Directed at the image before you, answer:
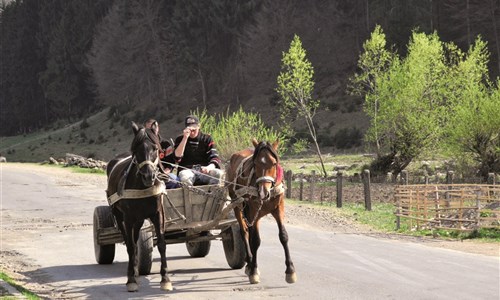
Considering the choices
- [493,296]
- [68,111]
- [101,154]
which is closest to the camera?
[493,296]

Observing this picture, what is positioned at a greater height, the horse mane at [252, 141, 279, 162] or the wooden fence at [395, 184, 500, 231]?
the horse mane at [252, 141, 279, 162]

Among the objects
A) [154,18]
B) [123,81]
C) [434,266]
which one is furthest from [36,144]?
[434,266]

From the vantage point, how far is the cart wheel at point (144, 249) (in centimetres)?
1283

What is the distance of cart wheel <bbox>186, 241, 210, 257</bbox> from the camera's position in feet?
51.2

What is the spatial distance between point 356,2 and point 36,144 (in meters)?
43.4

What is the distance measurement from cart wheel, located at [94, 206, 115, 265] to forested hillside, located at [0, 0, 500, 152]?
4614 centimetres

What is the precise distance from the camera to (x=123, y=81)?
361 feet

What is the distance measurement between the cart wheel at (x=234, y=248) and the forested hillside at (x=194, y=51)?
46.7m

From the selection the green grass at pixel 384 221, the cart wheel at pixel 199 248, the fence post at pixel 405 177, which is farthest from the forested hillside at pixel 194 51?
the cart wheel at pixel 199 248

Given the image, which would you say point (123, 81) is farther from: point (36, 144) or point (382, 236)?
point (382, 236)

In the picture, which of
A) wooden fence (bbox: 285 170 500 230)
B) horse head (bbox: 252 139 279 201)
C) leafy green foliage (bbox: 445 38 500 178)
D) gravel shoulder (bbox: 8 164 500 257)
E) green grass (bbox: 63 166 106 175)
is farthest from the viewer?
green grass (bbox: 63 166 106 175)

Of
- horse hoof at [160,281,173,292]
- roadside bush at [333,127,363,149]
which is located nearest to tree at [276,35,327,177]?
roadside bush at [333,127,363,149]

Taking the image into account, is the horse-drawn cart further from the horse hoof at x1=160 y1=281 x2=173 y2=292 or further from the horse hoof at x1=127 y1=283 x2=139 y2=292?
the horse hoof at x1=160 y1=281 x2=173 y2=292

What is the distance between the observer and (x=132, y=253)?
12.1 metres
